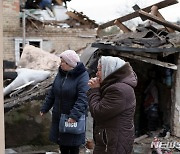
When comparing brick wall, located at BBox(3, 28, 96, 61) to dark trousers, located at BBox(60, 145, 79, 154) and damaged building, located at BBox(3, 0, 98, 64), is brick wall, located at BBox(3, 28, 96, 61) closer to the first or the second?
damaged building, located at BBox(3, 0, 98, 64)

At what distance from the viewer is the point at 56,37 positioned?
1636 centimetres

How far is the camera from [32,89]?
25.9 feet

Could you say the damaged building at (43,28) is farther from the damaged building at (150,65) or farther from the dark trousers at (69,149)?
the dark trousers at (69,149)

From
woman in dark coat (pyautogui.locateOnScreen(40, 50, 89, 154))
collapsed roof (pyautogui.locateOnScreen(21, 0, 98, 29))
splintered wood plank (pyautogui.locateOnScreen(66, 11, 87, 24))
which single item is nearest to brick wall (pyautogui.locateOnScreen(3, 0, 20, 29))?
collapsed roof (pyautogui.locateOnScreen(21, 0, 98, 29))

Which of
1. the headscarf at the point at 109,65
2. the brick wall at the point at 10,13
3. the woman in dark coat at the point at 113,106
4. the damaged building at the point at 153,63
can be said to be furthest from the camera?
the brick wall at the point at 10,13

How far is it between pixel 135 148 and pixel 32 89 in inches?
107

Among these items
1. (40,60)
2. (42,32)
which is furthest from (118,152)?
(42,32)

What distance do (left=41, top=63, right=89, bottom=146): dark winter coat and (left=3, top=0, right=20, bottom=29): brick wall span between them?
12100 mm

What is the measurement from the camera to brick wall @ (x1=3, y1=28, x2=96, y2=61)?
15.9m

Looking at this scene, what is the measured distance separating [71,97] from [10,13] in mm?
12358

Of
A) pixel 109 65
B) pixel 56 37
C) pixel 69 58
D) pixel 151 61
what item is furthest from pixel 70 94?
pixel 56 37

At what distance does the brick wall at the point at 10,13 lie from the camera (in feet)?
51.3

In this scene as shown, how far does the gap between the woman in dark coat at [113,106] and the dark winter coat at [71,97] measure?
2.29 feet

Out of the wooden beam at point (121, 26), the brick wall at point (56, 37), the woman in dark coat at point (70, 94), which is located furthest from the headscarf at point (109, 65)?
the brick wall at point (56, 37)
